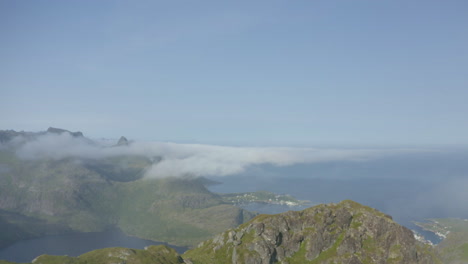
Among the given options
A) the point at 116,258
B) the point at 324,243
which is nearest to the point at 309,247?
the point at 324,243

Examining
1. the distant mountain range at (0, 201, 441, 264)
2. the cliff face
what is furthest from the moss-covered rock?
the cliff face

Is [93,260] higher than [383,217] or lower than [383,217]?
lower

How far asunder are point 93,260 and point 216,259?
73.7 metres

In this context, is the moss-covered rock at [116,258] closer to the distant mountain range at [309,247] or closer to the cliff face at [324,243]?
the distant mountain range at [309,247]

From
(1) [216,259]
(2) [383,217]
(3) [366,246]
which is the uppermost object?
(2) [383,217]

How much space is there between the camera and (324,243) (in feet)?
622

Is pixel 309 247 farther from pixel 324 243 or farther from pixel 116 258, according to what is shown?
pixel 116 258

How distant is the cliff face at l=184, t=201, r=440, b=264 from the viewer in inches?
6993

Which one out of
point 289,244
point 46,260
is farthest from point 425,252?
point 46,260

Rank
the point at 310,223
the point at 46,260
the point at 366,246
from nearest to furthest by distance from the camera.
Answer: the point at 46,260 < the point at 366,246 < the point at 310,223

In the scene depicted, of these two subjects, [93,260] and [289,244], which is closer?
[93,260]

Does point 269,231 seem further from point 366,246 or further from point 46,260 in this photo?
point 46,260

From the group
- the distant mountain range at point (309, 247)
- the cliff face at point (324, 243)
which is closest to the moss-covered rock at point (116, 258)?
the distant mountain range at point (309, 247)

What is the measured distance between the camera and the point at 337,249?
607 ft
